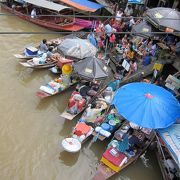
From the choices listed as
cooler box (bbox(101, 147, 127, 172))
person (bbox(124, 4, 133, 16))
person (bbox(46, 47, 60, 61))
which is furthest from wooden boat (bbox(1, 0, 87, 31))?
cooler box (bbox(101, 147, 127, 172))

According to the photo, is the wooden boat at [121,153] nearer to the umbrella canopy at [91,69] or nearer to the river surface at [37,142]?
the river surface at [37,142]

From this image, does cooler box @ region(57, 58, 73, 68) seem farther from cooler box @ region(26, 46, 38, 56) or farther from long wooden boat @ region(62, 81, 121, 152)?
long wooden boat @ region(62, 81, 121, 152)

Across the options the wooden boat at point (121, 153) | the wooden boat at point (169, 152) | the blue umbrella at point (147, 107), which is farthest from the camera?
the wooden boat at point (121, 153)

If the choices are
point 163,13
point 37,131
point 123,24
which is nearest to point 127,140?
point 37,131

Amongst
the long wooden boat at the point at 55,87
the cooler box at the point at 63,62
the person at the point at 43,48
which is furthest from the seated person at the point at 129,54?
the person at the point at 43,48

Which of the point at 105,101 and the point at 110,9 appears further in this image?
the point at 110,9

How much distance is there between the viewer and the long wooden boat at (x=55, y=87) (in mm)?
12602

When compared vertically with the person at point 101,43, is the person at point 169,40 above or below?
above

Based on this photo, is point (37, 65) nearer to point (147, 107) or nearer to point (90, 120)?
point (90, 120)

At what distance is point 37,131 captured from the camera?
36.9ft

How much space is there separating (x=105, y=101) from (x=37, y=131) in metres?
3.27

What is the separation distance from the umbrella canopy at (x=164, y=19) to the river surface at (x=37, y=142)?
235 inches

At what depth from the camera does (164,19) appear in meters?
13.8

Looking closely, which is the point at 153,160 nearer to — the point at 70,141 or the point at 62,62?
the point at 70,141
